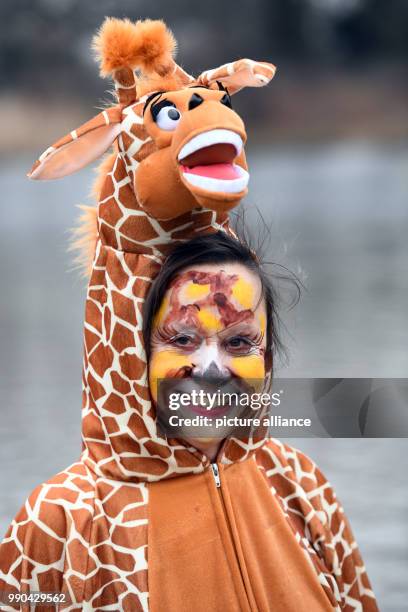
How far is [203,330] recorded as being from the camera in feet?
6.48

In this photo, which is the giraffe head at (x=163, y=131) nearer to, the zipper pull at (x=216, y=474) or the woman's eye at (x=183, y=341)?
the woman's eye at (x=183, y=341)

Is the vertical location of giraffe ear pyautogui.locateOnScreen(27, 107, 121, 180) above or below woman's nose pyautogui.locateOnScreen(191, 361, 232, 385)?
above

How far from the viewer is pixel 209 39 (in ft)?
36.7

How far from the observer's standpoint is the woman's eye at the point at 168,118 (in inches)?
75.8

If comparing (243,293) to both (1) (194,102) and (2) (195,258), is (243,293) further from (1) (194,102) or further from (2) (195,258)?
(1) (194,102)

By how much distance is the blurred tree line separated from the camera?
11484mm

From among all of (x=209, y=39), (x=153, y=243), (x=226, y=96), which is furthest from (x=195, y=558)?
(x=209, y=39)

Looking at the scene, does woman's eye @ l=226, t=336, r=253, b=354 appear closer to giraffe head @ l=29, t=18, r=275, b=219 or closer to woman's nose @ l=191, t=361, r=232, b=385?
woman's nose @ l=191, t=361, r=232, b=385

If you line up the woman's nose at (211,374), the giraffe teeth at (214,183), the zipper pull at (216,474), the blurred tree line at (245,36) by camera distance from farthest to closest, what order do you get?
the blurred tree line at (245,36) < the zipper pull at (216,474) < the woman's nose at (211,374) < the giraffe teeth at (214,183)

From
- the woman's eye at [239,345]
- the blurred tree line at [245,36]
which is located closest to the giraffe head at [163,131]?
the woman's eye at [239,345]

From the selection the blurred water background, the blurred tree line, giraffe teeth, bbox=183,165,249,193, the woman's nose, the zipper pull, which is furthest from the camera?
the blurred tree line

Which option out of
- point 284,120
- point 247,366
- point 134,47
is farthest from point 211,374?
point 284,120

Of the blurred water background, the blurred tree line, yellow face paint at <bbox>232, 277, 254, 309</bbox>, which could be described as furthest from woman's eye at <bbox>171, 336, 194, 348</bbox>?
the blurred tree line

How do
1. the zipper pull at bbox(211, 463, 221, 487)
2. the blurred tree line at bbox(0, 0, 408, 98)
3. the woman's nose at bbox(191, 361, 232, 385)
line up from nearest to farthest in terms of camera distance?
the woman's nose at bbox(191, 361, 232, 385)
the zipper pull at bbox(211, 463, 221, 487)
the blurred tree line at bbox(0, 0, 408, 98)
